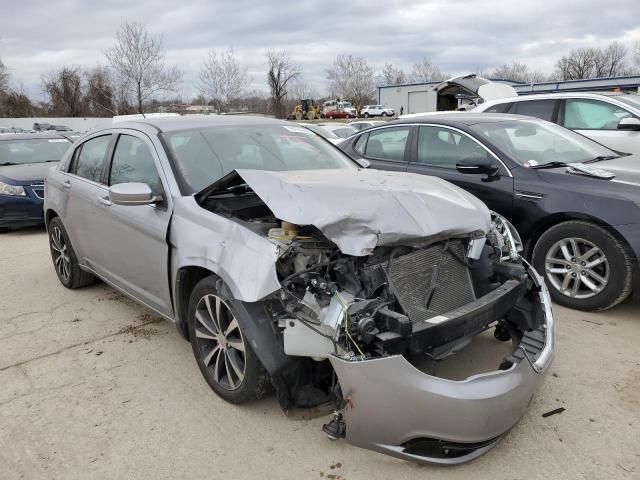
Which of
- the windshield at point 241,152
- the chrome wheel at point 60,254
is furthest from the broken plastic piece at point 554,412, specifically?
the chrome wheel at point 60,254

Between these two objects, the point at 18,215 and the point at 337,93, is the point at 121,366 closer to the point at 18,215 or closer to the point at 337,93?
the point at 18,215

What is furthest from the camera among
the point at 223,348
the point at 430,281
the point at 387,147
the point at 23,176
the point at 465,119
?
the point at 23,176

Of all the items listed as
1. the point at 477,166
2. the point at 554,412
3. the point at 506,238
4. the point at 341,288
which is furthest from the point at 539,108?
A: the point at 341,288

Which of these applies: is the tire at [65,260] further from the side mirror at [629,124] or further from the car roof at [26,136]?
the side mirror at [629,124]

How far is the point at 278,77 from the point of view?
56.6 meters

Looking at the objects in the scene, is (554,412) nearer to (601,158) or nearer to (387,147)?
(601,158)

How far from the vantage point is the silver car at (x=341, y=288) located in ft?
7.39

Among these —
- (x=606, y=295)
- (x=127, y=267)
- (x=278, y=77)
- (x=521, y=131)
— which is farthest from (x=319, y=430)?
(x=278, y=77)

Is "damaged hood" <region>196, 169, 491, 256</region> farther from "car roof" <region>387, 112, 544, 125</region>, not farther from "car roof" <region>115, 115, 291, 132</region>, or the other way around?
"car roof" <region>387, 112, 544, 125</region>

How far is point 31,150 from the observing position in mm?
9602

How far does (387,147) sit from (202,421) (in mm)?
3973

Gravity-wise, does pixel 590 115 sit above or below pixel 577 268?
above

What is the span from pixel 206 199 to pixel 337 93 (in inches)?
2660

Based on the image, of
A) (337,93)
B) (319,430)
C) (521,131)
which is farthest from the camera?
(337,93)
